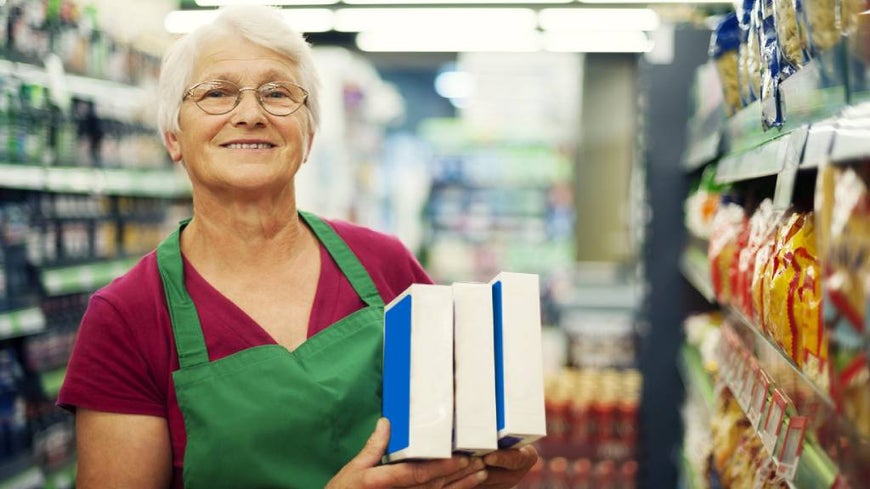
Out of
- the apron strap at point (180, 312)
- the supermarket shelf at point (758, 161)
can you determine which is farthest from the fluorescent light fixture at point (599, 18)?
the apron strap at point (180, 312)

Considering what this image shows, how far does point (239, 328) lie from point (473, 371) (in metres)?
0.53

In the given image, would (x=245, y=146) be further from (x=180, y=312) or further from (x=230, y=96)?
(x=180, y=312)

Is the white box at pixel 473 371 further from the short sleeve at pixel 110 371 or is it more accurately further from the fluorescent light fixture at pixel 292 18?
the fluorescent light fixture at pixel 292 18

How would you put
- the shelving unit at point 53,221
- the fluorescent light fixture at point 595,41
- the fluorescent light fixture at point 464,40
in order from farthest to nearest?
1. the fluorescent light fixture at point 595,41
2. the fluorescent light fixture at point 464,40
3. the shelving unit at point 53,221

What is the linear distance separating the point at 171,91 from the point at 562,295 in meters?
5.52

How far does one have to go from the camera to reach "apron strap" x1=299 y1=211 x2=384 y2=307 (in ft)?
6.38

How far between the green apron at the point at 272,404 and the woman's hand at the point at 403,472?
14 cm

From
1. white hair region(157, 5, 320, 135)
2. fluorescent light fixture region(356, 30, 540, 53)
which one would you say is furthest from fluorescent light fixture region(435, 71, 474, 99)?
white hair region(157, 5, 320, 135)

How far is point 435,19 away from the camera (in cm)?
938

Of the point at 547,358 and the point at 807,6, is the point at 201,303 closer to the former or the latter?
the point at 807,6

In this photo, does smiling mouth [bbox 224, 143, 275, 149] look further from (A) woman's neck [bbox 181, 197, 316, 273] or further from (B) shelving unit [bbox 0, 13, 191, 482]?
(B) shelving unit [bbox 0, 13, 191, 482]

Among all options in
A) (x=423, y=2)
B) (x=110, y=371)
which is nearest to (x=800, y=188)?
(x=110, y=371)

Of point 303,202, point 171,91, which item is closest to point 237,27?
point 171,91

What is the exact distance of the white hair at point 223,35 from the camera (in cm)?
182
